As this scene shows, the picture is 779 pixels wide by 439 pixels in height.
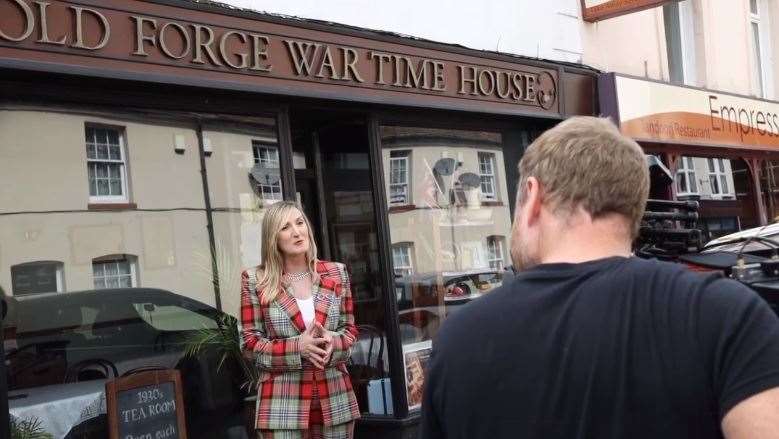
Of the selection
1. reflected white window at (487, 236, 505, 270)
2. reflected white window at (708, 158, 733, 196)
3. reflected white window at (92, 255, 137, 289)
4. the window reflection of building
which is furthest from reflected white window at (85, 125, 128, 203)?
reflected white window at (708, 158, 733, 196)

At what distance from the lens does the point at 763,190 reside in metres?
10.2

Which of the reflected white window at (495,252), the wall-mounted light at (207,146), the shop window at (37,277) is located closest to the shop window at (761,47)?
the reflected white window at (495,252)

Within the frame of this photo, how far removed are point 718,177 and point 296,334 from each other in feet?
23.6

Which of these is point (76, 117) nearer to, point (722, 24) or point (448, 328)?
point (448, 328)

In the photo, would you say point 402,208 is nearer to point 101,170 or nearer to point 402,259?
point 402,259

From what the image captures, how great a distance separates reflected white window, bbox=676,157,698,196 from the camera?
869cm

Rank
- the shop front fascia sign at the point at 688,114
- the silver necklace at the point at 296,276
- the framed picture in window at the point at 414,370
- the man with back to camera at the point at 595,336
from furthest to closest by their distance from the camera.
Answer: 1. the shop front fascia sign at the point at 688,114
2. the framed picture in window at the point at 414,370
3. the silver necklace at the point at 296,276
4. the man with back to camera at the point at 595,336

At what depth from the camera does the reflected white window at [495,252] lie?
684cm

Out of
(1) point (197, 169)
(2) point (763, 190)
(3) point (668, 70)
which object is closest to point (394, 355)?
(1) point (197, 169)

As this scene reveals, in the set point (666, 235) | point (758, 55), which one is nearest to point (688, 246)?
point (666, 235)

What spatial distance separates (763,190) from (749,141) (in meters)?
1.09

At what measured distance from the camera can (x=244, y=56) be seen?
4812 millimetres

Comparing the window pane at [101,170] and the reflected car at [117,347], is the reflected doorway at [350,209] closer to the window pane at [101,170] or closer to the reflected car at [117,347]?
the reflected car at [117,347]

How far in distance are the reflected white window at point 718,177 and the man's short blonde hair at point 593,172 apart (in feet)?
27.7
